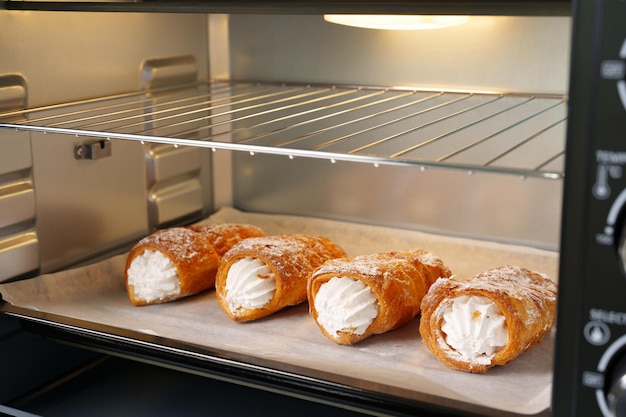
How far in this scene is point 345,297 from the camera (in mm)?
1276

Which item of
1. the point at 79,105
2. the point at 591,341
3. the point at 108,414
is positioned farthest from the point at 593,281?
the point at 79,105

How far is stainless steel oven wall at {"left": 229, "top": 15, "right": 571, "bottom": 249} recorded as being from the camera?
1.47 m

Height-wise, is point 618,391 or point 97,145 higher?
point 97,145

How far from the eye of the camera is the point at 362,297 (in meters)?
1.28

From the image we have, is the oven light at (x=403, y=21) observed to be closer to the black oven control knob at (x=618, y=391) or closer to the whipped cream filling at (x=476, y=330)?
A: the whipped cream filling at (x=476, y=330)

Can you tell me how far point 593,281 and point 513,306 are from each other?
1.25 feet

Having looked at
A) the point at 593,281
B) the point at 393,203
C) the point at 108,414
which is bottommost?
the point at 108,414

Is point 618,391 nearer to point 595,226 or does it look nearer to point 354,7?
point 595,226

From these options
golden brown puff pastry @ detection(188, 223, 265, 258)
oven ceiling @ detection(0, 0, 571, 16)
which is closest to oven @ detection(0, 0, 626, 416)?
oven ceiling @ detection(0, 0, 571, 16)

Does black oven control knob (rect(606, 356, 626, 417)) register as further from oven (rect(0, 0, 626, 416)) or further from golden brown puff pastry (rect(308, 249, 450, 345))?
golden brown puff pastry (rect(308, 249, 450, 345))

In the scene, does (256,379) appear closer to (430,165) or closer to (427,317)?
(427,317)

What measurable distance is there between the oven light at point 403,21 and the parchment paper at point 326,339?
40 centimetres

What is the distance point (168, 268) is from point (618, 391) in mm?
872

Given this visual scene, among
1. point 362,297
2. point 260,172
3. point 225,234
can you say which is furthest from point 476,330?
point 260,172
